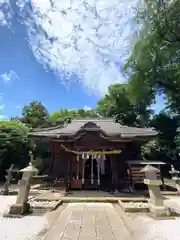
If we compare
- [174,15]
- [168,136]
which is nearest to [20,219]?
[174,15]

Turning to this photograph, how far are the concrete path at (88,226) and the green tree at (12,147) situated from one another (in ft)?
30.5

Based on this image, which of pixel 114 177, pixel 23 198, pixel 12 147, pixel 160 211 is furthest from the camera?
pixel 12 147

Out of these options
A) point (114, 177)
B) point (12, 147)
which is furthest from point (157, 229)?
point (12, 147)

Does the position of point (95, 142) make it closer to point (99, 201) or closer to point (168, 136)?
point (99, 201)

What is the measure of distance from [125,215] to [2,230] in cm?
338

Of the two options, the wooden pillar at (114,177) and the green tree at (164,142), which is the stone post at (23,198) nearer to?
the wooden pillar at (114,177)

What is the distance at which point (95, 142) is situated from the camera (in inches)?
450

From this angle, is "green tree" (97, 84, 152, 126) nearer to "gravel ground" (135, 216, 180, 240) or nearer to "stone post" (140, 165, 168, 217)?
"stone post" (140, 165, 168, 217)

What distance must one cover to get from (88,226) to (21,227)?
5.24 feet

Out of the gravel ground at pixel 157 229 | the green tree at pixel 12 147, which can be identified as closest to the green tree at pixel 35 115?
the green tree at pixel 12 147

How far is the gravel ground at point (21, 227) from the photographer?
4168 millimetres

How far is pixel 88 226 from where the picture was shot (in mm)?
4887

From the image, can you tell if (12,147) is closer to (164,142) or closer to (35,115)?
(35,115)

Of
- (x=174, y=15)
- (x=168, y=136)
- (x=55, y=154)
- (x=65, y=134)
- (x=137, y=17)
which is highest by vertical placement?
(x=137, y=17)
